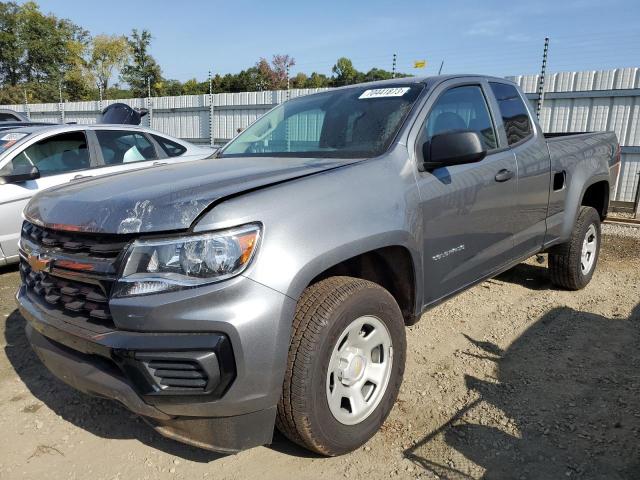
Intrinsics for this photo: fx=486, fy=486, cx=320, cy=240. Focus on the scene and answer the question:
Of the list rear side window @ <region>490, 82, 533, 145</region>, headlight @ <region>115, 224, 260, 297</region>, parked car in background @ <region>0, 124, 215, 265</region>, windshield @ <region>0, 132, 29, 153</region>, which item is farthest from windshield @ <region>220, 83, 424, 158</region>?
windshield @ <region>0, 132, 29, 153</region>

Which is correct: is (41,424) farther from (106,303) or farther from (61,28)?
(61,28)

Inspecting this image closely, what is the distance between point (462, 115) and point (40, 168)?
4.39 meters

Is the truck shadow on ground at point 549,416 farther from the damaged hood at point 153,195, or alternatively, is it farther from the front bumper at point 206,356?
the damaged hood at point 153,195

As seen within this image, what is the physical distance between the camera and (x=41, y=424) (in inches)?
105

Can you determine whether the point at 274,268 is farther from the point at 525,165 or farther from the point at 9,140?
the point at 9,140

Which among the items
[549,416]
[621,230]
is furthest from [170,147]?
[621,230]

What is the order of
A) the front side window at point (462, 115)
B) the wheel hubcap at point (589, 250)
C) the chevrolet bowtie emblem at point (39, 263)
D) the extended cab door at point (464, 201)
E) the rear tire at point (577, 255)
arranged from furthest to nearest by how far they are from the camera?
the wheel hubcap at point (589, 250) → the rear tire at point (577, 255) → the front side window at point (462, 115) → the extended cab door at point (464, 201) → the chevrolet bowtie emblem at point (39, 263)

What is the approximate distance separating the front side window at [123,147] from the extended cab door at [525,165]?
4043 millimetres

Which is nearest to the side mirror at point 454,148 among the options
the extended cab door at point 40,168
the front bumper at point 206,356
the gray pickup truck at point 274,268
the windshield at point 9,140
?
the gray pickup truck at point 274,268

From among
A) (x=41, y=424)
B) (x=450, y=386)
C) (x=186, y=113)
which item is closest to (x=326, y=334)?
(x=450, y=386)

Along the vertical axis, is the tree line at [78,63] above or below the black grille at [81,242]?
above

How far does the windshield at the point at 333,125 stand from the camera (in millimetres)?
2785

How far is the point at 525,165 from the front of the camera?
3.53 m

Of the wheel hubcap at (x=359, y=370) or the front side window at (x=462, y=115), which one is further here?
the front side window at (x=462, y=115)
